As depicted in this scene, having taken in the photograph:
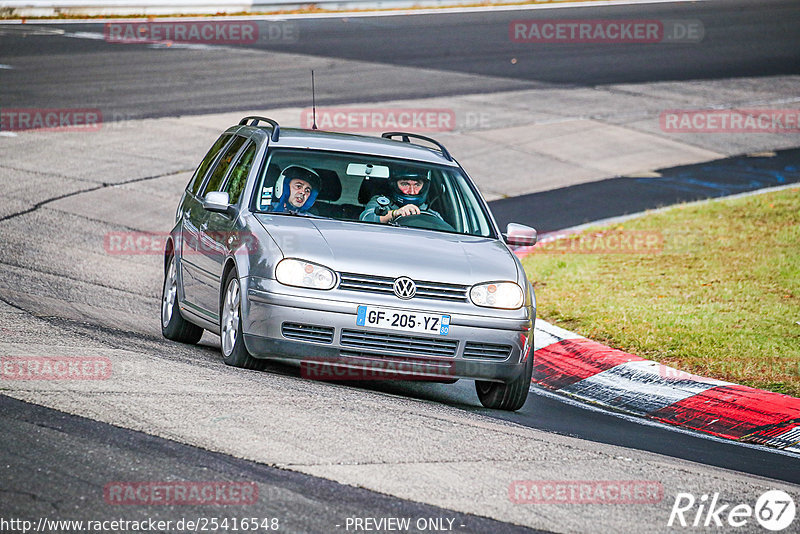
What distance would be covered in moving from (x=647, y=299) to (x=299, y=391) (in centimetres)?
552

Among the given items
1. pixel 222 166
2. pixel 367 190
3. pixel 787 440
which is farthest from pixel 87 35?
pixel 787 440

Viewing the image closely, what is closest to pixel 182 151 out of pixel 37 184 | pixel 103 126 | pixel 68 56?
pixel 103 126

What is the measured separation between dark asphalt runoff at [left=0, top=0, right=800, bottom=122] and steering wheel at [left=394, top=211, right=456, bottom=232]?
43.5 ft

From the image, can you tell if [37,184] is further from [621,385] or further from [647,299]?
[621,385]

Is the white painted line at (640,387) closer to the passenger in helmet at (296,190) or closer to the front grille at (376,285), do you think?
the front grille at (376,285)

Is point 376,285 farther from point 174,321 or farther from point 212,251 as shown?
point 174,321

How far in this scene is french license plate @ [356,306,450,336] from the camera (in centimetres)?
756

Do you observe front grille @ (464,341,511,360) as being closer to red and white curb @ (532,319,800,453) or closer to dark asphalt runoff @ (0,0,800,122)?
red and white curb @ (532,319,800,453)

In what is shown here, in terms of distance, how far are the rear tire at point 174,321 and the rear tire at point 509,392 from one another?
249 cm

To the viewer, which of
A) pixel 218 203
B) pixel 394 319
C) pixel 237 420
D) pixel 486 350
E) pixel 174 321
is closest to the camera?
pixel 237 420

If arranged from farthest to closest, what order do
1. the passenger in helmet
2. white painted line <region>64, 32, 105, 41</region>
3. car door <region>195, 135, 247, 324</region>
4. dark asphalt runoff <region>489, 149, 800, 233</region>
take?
white painted line <region>64, 32, 105, 41</region> → dark asphalt runoff <region>489, 149, 800, 233</region> → the passenger in helmet → car door <region>195, 135, 247, 324</region>

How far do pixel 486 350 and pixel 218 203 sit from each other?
2.20 metres

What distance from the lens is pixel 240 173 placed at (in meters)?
9.16

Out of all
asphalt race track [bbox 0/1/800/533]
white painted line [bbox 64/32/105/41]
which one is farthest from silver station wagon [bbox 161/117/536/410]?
white painted line [bbox 64/32/105/41]
